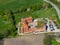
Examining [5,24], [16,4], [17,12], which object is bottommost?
[5,24]

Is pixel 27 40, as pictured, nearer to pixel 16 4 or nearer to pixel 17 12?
pixel 17 12

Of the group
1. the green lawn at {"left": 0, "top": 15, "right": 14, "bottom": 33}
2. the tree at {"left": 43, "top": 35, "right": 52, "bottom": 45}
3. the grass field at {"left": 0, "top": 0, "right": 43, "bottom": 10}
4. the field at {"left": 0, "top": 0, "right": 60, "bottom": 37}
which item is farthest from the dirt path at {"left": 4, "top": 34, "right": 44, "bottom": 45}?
the grass field at {"left": 0, "top": 0, "right": 43, "bottom": 10}

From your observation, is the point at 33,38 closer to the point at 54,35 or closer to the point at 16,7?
the point at 54,35

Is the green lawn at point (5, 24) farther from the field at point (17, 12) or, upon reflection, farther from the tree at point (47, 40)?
the tree at point (47, 40)

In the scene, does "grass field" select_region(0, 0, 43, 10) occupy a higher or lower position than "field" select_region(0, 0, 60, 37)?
higher

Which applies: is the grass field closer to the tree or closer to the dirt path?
the dirt path

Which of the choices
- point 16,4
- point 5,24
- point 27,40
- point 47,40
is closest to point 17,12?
point 16,4

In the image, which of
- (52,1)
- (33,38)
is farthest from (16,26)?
(52,1)

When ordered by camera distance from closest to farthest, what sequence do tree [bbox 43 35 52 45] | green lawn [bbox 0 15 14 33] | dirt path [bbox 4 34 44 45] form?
tree [bbox 43 35 52 45], dirt path [bbox 4 34 44 45], green lawn [bbox 0 15 14 33]

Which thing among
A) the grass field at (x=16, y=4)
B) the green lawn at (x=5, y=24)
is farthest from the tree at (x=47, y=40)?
the grass field at (x=16, y=4)
